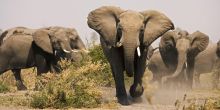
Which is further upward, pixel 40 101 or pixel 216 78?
pixel 40 101

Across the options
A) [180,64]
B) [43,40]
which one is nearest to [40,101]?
[43,40]

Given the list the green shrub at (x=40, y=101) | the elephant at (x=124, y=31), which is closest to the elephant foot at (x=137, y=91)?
the elephant at (x=124, y=31)

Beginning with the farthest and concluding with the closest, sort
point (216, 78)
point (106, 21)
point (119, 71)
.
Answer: point (216, 78) → point (106, 21) → point (119, 71)

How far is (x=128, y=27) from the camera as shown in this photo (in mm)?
11328

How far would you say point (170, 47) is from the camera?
1895cm

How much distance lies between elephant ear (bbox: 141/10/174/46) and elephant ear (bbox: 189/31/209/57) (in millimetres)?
6524

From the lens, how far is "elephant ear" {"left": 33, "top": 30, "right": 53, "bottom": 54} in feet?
57.9

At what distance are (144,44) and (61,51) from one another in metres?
5.94

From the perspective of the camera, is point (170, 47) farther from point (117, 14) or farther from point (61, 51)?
point (117, 14)

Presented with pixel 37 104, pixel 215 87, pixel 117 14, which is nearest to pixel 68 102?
pixel 37 104

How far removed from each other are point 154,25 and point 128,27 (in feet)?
4.77

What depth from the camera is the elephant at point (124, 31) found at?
457 inches

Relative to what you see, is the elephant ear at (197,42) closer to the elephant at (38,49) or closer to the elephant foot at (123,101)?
the elephant at (38,49)

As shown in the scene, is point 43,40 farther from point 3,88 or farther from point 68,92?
point 68,92
